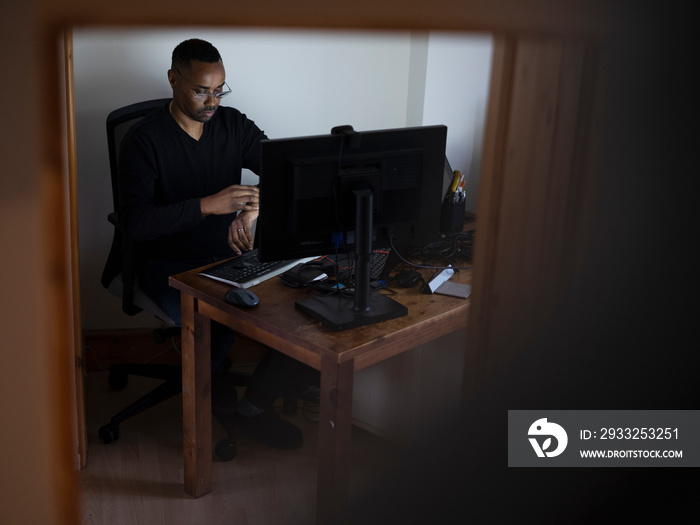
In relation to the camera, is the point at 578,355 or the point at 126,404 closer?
the point at 578,355

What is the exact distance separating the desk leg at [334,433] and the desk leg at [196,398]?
0.49 meters

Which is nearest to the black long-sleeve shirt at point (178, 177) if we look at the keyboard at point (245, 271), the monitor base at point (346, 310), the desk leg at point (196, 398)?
the keyboard at point (245, 271)

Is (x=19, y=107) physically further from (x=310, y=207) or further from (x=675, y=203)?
(x=310, y=207)

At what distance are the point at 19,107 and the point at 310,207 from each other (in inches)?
44.5

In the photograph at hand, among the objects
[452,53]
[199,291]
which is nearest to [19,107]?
[199,291]

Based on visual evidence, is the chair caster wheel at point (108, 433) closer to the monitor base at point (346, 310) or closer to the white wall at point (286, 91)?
the white wall at point (286, 91)

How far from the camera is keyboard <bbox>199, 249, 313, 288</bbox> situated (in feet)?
5.71

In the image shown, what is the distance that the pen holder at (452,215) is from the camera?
195cm

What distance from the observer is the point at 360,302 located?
1.50m

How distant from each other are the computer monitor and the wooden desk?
5cm

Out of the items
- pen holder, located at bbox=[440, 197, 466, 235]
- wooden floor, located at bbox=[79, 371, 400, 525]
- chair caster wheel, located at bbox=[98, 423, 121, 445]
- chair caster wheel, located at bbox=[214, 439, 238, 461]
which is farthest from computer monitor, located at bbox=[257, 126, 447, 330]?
chair caster wheel, located at bbox=[98, 423, 121, 445]

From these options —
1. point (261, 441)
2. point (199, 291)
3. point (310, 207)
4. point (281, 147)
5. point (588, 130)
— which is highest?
point (588, 130)

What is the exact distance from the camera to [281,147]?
1.39 metres

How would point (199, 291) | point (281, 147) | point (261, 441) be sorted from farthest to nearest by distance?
point (261, 441)
point (199, 291)
point (281, 147)
